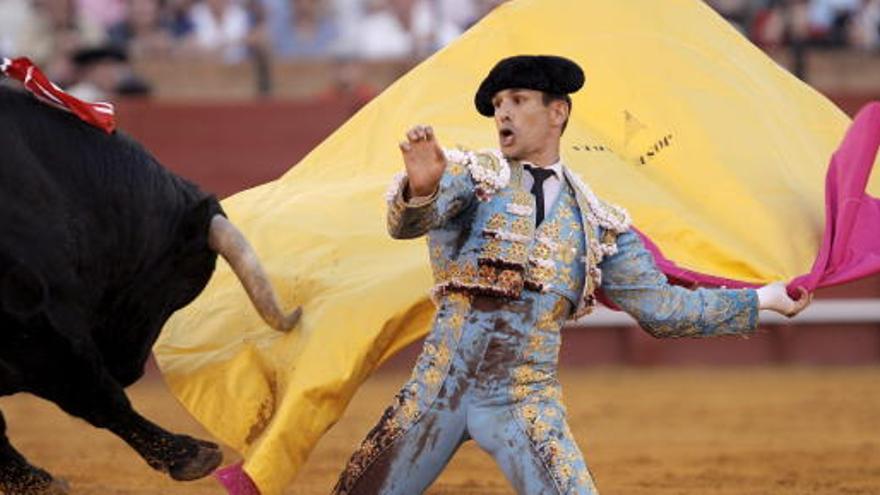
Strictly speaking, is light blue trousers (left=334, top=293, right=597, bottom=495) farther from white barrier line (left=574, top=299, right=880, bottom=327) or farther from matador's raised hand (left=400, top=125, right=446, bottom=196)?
white barrier line (left=574, top=299, right=880, bottom=327)

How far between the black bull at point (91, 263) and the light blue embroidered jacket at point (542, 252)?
33.4 inches

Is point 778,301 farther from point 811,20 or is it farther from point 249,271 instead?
point 811,20

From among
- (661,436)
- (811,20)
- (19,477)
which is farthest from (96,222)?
(811,20)

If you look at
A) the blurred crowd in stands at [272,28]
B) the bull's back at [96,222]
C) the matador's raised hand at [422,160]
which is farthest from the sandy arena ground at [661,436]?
the matador's raised hand at [422,160]

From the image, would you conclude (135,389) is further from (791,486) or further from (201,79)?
(791,486)

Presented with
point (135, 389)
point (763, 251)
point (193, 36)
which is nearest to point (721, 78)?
point (763, 251)

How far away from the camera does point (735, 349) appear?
9258 mm

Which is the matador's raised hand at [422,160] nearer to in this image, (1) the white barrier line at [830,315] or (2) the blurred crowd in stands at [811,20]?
(1) the white barrier line at [830,315]

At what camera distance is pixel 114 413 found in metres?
4.36

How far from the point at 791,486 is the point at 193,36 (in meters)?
5.13

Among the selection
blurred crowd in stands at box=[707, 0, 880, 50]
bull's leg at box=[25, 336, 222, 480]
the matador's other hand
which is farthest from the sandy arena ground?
blurred crowd in stands at box=[707, 0, 880, 50]

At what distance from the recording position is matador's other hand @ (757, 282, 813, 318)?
12.9 feet

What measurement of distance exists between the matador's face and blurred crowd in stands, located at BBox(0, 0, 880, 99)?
550cm

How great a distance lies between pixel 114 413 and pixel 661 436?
2891 mm
